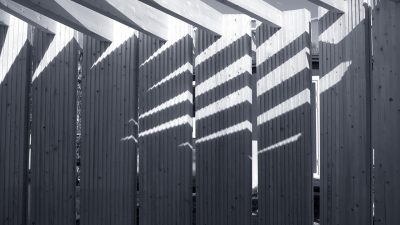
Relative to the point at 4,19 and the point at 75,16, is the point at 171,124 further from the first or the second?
the point at 4,19

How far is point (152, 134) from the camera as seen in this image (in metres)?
5.82

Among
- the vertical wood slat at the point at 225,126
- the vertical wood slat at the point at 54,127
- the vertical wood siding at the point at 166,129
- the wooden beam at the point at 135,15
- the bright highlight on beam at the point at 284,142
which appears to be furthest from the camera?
the vertical wood slat at the point at 54,127

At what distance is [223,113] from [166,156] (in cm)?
76

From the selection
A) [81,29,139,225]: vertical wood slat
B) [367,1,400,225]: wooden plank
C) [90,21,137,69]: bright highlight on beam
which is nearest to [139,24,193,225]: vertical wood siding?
[81,29,139,225]: vertical wood slat

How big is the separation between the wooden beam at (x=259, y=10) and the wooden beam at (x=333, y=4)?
1.74ft

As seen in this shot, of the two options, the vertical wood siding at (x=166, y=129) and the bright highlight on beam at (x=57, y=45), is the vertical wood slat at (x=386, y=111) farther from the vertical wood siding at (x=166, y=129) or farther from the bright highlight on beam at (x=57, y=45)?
the bright highlight on beam at (x=57, y=45)

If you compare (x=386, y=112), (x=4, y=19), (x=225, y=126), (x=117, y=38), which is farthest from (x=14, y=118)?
(x=386, y=112)

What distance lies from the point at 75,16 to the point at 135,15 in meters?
0.58

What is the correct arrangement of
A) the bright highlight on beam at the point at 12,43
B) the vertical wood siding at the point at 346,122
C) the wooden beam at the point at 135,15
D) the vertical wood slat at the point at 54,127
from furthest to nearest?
the bright highlight on beam at the point at 12,43 < the vertical wood slat at the point at 54,127 < the vertical wood siding at the point at 346,122 < the wooden beam at the point at 135,15

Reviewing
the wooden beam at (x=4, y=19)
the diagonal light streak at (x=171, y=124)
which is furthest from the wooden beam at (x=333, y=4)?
the wooden beam at (x=4, y=19)

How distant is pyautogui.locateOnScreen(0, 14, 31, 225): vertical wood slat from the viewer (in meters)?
6.03

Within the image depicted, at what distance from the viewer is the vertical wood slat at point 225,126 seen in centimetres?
555

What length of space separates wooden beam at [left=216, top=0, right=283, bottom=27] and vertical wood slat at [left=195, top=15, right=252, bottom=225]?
13.1 inches

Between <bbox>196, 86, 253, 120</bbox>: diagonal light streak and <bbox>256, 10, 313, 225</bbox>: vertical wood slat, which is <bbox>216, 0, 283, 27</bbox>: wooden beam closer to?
<bbox>256, 10, 313, 225</bbox>: vertical wood slat
